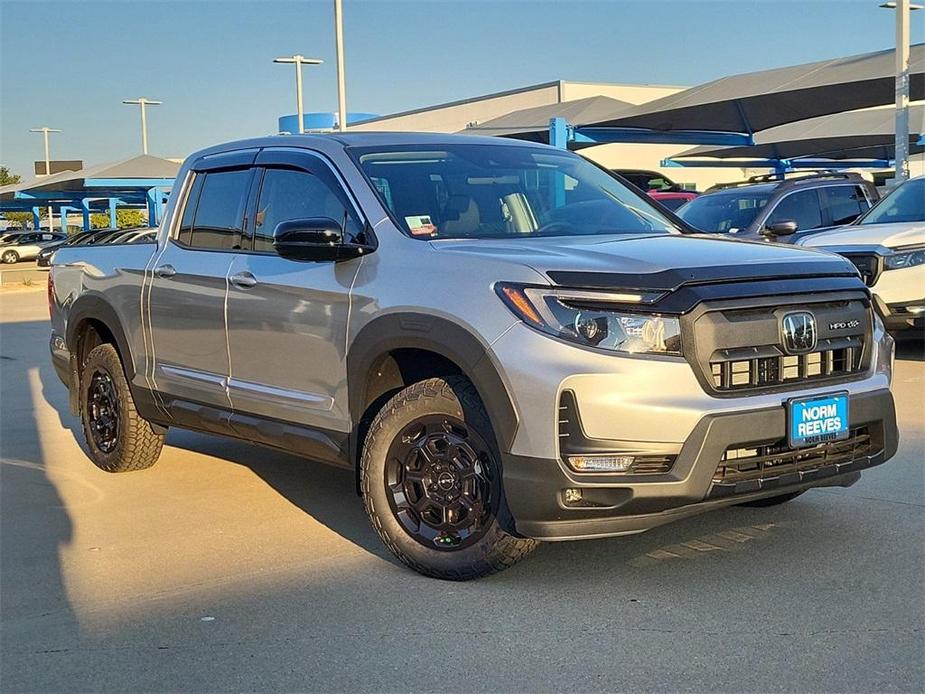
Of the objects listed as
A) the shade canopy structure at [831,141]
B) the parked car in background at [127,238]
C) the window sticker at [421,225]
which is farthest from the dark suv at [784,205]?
the shade canopy structure at [831,141]

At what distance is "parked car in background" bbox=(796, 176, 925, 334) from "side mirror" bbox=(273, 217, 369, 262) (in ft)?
20.6

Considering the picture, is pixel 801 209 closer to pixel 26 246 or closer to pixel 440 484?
pixel 440 484

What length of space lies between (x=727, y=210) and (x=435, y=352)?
27.3 ft

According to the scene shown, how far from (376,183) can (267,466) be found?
2450 millimetres

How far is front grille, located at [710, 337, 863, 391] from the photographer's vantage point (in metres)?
3.99

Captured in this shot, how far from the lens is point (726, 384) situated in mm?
3994

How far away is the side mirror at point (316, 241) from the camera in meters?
4.69

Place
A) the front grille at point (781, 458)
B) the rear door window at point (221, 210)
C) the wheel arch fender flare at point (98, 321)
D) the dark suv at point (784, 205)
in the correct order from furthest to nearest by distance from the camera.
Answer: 1. the dark suv at point (784, 205)
2. the wheel arch fender flare at point (98, 321)
3. the rear door window at point (221, 210)
4. the front grille at point (781, 458)

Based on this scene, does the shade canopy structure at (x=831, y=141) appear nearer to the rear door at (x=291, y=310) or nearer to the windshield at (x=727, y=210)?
the windshield at (x=727, y=210)

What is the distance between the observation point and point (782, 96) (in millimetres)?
20516

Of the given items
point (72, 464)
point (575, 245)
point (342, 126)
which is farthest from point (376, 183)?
point (342, 126)

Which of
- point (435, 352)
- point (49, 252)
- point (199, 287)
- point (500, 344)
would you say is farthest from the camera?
point (49, 252)

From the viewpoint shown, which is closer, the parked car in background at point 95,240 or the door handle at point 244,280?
the door handle at point 244,280

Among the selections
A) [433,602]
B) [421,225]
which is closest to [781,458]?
[433,602]
